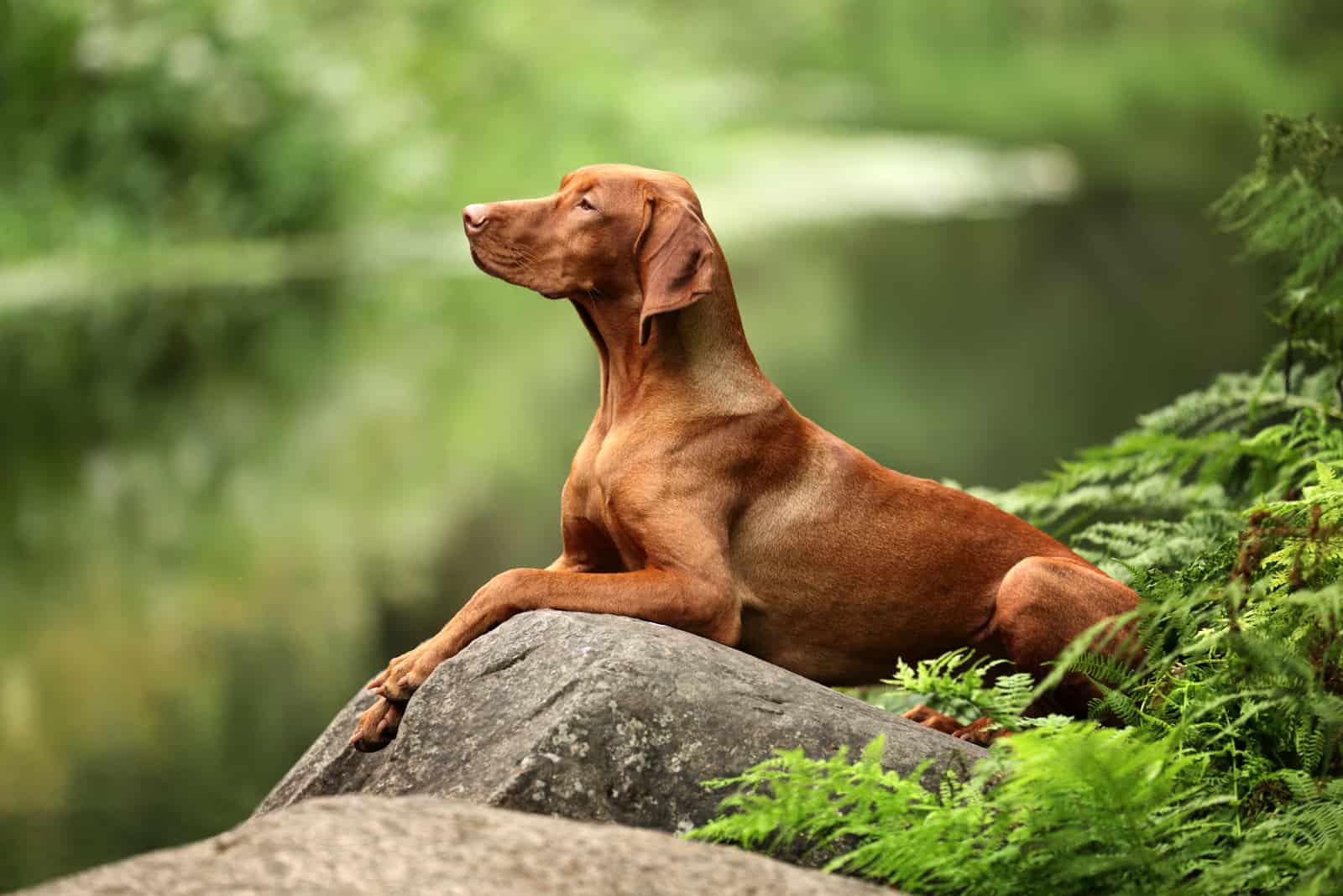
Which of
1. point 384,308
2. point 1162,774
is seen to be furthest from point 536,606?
point 384,308

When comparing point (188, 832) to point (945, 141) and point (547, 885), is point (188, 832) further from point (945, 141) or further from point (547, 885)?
point (945, 141)

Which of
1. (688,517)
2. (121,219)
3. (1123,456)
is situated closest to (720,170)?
(121,219)

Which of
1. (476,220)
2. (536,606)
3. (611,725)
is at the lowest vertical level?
(611,725)

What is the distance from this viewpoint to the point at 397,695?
3463mm

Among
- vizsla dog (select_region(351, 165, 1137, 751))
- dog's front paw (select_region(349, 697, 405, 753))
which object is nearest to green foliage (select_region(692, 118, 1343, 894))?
vizsla dog (select_region(351, 165, 1137, 751))

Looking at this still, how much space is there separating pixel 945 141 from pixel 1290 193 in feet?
103

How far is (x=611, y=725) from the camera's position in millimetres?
3092

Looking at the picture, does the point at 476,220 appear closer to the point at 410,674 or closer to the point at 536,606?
the point at 536,606

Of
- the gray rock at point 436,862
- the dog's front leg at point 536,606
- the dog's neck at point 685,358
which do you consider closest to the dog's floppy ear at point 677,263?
the dog's neck at point 685,358

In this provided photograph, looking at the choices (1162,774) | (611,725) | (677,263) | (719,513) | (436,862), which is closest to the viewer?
(436,862)

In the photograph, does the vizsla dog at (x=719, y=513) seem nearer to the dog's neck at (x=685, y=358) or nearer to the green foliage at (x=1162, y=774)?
the dog's neck at (x=685, y=358)

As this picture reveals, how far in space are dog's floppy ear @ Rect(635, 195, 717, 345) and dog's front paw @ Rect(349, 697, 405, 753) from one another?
1.06 metres

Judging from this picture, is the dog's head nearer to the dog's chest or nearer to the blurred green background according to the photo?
the dog's chest

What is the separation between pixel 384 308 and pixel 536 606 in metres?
16.5
